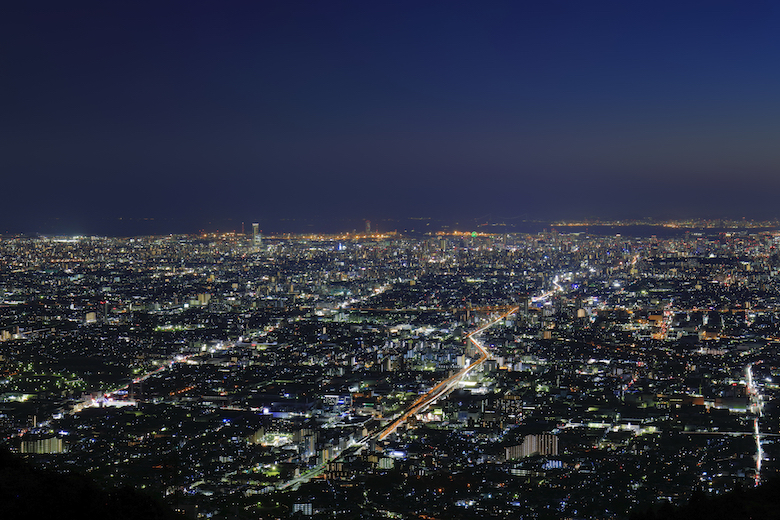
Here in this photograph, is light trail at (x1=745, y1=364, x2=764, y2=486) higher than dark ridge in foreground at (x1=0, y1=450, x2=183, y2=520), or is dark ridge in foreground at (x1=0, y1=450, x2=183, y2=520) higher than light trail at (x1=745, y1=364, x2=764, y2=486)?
dark ridge in foreground at (x1=0, y1=450, x2=183, y2=520)

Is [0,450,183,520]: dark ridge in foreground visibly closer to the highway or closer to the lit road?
the highway

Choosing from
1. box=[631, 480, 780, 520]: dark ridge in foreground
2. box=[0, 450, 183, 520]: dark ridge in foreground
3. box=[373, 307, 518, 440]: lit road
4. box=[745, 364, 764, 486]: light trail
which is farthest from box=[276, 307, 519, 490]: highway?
box=[745, 364, 764, 486]: light trail

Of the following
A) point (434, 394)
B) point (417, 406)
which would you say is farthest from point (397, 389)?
point (417, 406)

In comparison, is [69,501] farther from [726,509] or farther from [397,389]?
[397,389]

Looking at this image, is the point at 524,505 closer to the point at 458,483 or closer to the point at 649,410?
the point at 458,483

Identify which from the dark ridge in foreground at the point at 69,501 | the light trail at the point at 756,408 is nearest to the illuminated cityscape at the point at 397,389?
the light trail at the point at 756,408

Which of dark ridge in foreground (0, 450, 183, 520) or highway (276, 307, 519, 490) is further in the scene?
highway (276, 307, 519, 490)

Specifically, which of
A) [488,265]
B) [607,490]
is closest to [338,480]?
[607,490]
